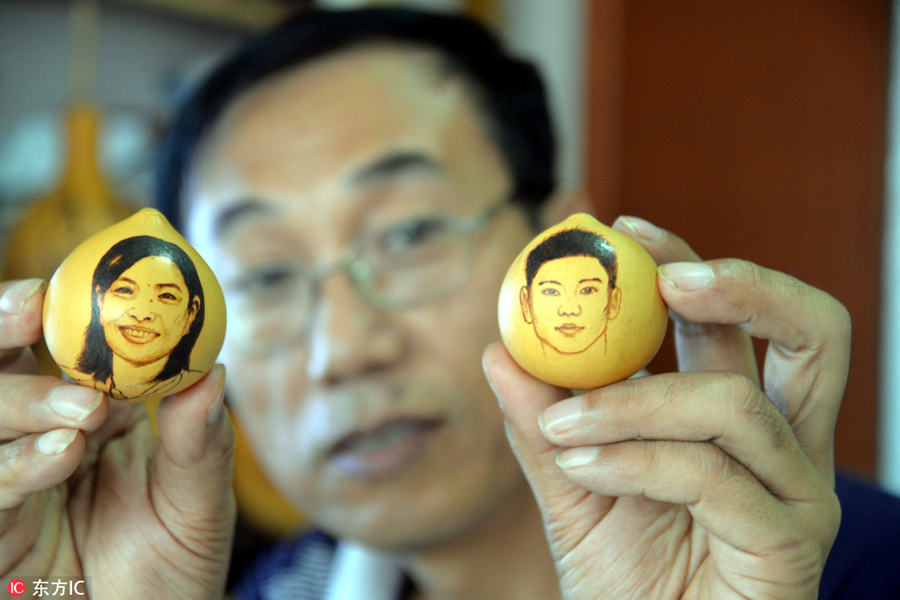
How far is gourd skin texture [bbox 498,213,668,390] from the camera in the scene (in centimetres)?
63

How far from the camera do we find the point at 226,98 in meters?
1.33

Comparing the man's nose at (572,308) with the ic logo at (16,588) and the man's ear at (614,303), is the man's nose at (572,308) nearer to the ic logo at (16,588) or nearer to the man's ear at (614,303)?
the man's ear at (614,303)

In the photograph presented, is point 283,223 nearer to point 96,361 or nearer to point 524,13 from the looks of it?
point 96,361

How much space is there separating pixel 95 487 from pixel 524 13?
221cm

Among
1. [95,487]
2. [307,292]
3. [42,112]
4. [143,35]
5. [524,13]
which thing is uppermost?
[524,13]

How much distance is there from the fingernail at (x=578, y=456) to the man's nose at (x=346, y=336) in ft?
1.61

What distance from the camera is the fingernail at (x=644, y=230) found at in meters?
0.70

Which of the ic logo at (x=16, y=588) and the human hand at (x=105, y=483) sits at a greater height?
the human hand at (x=105, y=483)

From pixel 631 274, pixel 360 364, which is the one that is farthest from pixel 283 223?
pixel 631 274

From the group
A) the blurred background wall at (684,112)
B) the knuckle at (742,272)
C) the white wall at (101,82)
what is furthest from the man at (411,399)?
the white wall at (101,82)

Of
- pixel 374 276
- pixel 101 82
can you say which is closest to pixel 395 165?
pixel 374 276

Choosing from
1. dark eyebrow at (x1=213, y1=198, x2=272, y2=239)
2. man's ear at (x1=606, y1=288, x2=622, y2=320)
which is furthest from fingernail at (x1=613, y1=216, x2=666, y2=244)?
dark eyebrow at (x1=213, y1=198, x2=272, y2=239)

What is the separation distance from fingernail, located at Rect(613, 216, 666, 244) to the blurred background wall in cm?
35

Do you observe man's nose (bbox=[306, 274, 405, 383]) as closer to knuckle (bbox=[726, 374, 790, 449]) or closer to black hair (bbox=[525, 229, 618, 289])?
black hair (bbox=[525, 229, 618, 289])
